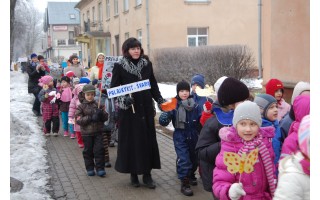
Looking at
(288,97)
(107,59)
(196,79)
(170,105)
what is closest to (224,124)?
(170,105)

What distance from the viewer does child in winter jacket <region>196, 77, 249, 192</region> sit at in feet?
11.3

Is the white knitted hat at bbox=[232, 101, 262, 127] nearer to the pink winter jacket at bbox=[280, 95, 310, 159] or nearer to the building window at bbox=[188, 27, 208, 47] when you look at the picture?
the pink winter jacket at bbox=[280, 95, 310, 159]

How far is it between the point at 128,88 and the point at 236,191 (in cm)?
296

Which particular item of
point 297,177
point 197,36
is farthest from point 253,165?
point 197,36

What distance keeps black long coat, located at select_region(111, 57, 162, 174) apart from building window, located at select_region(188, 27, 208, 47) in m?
19.0

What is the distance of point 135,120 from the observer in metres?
5.56

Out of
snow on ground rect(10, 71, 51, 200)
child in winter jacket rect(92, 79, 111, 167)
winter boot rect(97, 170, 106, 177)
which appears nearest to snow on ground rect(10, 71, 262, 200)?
snow on ground rect(10, 71, 51, 200)

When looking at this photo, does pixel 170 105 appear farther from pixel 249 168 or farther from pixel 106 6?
pixel 106 6

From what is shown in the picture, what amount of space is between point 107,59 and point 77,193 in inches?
111

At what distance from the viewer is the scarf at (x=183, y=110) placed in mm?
5312

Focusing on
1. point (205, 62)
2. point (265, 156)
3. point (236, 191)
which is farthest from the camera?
point (205, 62)

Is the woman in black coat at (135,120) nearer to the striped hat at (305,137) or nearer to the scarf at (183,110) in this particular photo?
the scarf at (183,110)

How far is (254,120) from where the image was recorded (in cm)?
300

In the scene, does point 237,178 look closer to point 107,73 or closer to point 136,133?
point 136,133
